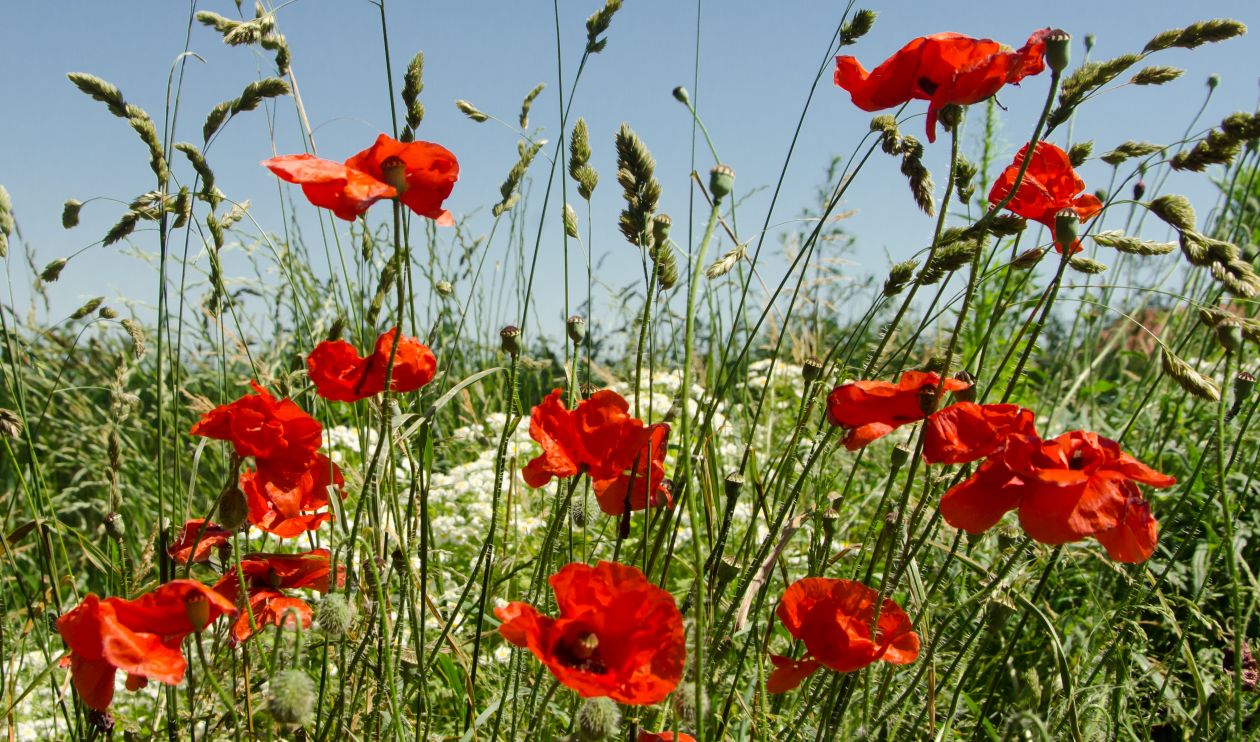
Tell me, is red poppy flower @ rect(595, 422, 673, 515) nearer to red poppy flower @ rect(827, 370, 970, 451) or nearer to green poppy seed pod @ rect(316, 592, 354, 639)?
red poppy flower @ rect(827, 370, 970, 451)

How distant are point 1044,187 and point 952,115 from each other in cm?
26

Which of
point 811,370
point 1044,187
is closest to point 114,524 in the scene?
point 811,370

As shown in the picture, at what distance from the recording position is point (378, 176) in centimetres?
119

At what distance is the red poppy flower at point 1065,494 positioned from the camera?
1091 mm

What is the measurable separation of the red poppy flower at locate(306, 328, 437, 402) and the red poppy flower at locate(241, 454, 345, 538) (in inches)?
4.8

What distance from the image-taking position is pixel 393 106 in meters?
1.63

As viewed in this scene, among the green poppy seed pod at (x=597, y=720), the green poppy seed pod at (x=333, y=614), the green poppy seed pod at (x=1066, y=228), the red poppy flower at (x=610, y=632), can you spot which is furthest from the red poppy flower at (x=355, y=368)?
the green poppy seed pod at (x=1066, y=228)

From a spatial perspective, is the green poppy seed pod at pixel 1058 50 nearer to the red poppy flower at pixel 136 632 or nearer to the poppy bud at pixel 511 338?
the poppy bud at pixel 511 338

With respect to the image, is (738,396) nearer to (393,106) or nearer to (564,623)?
(393,106)

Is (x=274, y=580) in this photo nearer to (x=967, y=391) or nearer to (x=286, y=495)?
(x=286, y=495)

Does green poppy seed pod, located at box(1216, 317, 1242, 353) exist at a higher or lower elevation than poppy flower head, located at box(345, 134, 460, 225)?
lower

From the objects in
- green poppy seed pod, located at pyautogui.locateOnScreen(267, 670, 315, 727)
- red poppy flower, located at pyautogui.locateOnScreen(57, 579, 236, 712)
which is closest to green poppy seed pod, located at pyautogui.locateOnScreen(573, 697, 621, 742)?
green poppy seed pod, located at pyautogui.locateOnScreen(267, 670, 315, 727)

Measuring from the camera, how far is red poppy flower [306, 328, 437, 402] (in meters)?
1.30

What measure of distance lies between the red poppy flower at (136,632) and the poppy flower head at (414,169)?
1.65 ft
